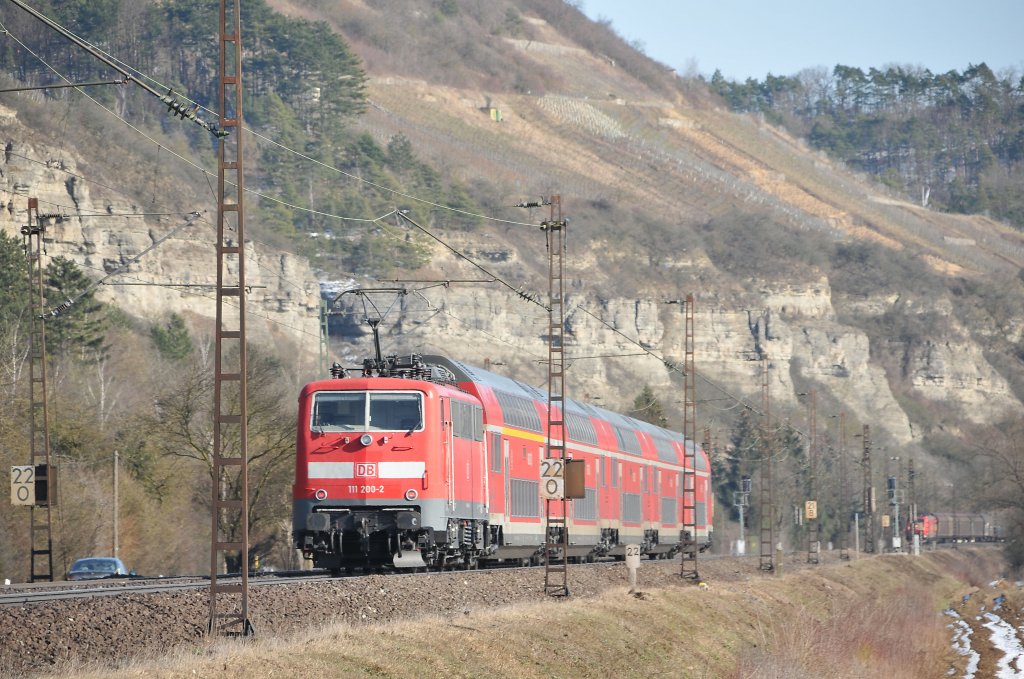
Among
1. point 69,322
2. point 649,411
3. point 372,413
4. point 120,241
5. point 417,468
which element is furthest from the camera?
point 120,241

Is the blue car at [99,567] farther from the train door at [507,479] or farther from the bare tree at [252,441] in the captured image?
the bare tree at [252,441]

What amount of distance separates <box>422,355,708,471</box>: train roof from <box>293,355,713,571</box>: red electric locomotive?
0.08 m

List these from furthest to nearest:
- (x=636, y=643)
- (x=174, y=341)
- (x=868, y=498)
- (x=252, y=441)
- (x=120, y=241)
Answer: (x=120, y=241)
(x=174, y=341)
(x=868, y=498)
(x=252, y=441)
(x=636, y=643)

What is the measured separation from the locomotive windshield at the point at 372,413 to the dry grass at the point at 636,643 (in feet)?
16.8

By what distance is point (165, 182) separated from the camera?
156 metres

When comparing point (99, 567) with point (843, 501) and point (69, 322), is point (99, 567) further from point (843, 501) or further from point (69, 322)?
point (843, 501)

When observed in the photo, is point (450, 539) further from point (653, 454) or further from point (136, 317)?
point (136, 317)

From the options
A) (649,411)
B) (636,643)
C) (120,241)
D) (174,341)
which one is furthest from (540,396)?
(120,241)

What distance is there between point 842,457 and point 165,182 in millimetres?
73083

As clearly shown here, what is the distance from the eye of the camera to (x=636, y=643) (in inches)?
1266

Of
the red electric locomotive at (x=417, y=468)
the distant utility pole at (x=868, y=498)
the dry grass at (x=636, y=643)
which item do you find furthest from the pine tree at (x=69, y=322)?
the red electric locomotive at (x=417, y=468)

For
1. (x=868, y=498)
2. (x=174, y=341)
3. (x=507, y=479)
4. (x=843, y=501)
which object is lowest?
(x=843, y=501)

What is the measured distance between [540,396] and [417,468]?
48.0 feet

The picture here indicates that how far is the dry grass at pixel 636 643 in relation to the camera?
22297 mm
